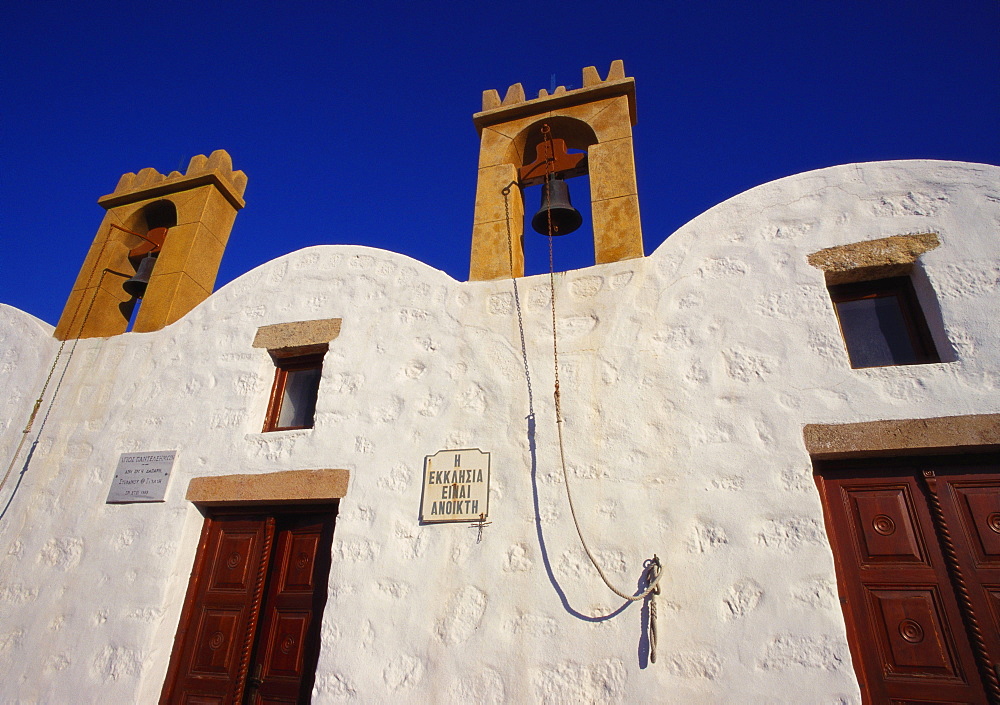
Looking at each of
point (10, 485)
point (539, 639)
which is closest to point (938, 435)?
point (539, 639)

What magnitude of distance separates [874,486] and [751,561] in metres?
0.83

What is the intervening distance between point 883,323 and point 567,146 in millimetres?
2796

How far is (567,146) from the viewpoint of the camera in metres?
5.07

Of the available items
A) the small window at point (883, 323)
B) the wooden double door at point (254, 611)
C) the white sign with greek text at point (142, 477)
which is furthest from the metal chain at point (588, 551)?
the white sign with greek text at point (142, 477)

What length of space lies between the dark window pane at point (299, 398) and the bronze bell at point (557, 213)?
2.05 m

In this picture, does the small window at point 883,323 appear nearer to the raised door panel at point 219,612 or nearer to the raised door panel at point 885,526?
the raised door panel at point 885,526

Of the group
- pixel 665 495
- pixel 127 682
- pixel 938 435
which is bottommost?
pixel 127 682

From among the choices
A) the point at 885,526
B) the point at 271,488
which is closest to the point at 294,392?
the point at 271,488

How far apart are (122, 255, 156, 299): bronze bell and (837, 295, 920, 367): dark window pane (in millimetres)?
5716

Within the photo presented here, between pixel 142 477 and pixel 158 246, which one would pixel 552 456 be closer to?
pixel 142 477

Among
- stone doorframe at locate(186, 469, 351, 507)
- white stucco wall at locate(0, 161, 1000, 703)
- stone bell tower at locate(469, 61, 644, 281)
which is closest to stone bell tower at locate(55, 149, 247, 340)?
white stucco wall at locate(0, 161, 1000, 703)

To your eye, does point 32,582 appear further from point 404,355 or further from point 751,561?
point 751,561

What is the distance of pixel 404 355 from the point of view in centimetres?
417

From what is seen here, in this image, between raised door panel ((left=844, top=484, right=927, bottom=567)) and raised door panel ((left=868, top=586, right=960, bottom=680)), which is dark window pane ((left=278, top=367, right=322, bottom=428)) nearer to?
raised door panel ((left=844, top=484, right=927, bottom=567))
